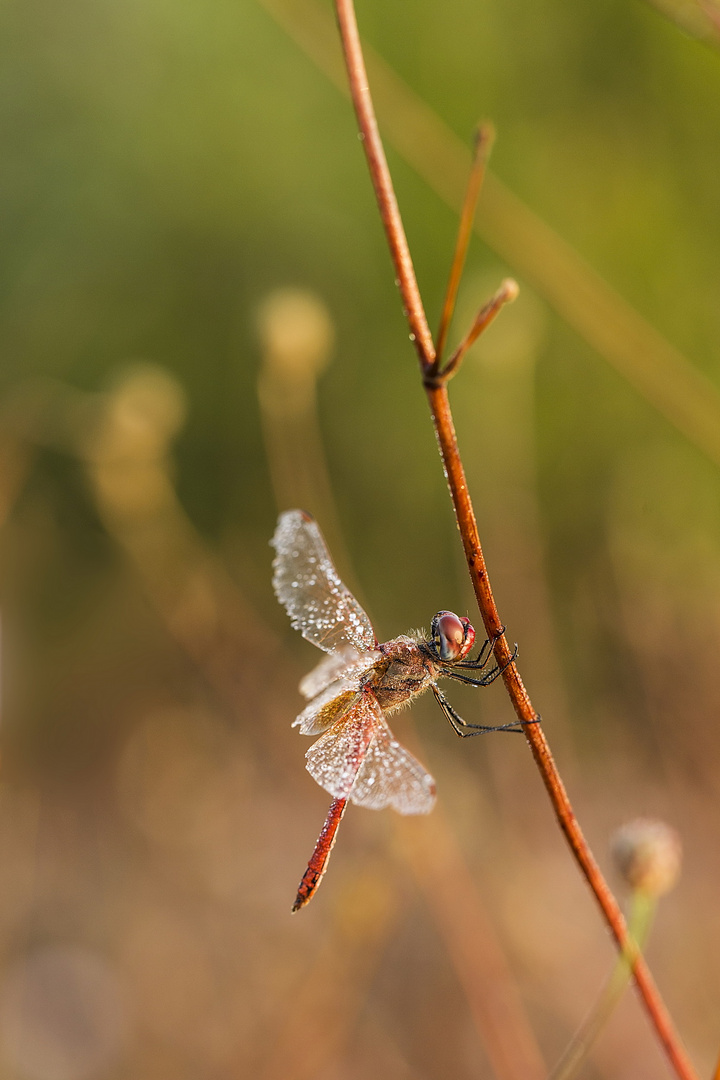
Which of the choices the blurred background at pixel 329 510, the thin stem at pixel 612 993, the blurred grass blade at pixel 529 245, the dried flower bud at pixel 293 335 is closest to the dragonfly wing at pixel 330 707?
the blurred background at pixel 329 510

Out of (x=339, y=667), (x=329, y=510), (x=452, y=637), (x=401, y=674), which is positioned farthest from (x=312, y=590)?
(x=329, y=510)

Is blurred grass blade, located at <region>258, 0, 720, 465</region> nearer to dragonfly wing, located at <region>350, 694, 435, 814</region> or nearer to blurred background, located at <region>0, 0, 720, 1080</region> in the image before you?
blurred background, located at <region>0, 0, 720, 1080</region>

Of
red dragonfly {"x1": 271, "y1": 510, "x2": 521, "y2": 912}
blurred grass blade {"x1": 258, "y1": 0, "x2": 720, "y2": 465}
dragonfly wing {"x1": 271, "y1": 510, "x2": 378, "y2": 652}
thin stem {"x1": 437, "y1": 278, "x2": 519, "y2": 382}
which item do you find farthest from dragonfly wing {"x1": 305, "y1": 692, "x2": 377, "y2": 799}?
blurred grass blade {"x1": 258, "y1": 0, "x2": 720, "y2": 465}

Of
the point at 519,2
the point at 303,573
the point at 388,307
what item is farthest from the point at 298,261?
the point at 303,573

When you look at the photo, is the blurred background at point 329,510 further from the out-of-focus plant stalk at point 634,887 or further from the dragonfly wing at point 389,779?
the out-of-focus plant stalk at point 634,887

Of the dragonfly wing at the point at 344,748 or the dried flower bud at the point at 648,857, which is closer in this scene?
the dried flower bud at the point at 648,857

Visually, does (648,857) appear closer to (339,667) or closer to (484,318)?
(339,667)
